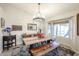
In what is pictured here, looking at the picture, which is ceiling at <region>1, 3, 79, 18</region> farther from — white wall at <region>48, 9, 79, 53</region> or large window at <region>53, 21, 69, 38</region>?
large window at <region>53, 21, 69, 38</region>

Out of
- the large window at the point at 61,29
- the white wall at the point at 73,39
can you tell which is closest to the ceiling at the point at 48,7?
the white wall at the point at 73,39

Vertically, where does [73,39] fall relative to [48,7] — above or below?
below

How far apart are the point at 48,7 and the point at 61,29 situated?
45 cm

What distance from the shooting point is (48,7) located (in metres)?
1.71

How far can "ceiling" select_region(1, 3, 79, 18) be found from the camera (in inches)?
65.9

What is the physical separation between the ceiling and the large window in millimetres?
212

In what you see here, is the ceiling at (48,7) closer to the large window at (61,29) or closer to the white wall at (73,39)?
the white wall at (73,39)

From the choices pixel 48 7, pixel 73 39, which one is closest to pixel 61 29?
pixel 73 39

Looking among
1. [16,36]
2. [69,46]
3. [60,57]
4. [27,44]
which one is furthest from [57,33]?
[16,36]

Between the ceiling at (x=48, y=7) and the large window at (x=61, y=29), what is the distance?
0.21m

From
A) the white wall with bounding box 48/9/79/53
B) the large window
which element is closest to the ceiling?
the white wall with bounding box 48/9/79/53

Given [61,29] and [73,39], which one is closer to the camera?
[73,39]

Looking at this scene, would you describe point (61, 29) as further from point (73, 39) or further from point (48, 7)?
point (48, 7)

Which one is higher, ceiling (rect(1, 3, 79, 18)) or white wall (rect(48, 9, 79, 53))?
ceiling (rect(1, 3, 79, 18))
